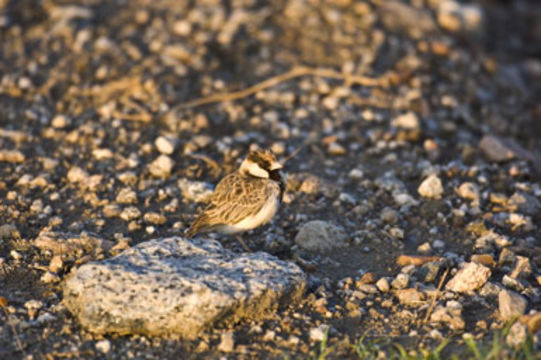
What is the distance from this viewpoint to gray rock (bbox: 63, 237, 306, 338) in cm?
523

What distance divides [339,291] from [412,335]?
82cm

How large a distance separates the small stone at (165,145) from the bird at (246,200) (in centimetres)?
125

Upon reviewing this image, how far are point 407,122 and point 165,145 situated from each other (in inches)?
116

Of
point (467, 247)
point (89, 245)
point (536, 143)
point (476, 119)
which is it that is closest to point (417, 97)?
point (476, 119)

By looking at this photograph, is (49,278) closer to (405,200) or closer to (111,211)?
(111,211)

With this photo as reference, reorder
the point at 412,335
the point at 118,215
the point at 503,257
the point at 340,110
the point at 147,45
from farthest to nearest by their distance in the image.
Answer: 1. the point at 147,45
2. the point at 340,110
3. the point at 118,215
4. the point at 503,257
5. the point at 412,335

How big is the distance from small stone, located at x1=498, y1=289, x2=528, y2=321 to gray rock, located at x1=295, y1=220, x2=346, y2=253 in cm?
165

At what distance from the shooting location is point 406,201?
7.46 meters

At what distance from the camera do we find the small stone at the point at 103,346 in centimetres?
515

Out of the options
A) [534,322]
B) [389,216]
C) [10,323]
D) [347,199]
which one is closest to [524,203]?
[389,216]

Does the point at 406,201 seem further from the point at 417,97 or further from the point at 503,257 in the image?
the point at 417,97

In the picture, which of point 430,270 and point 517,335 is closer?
point 517,335

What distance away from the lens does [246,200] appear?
22.1ft

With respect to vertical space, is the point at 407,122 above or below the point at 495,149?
above
